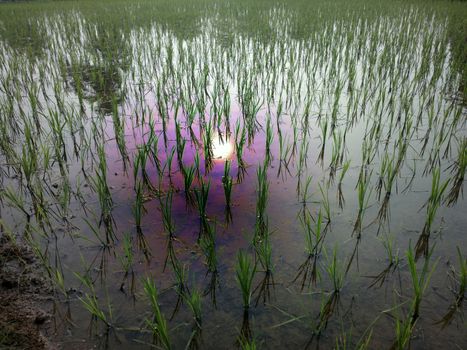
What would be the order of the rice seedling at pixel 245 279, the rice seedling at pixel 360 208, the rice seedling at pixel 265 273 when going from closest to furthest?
the rice seedling at pixel 245 279
the rice seedling at pixel 265 273
the rice seedling at pixel 360 208

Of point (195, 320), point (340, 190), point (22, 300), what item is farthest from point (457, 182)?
point (22, 300)

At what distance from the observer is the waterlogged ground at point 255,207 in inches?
51.9

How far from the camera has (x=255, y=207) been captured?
200 centimetres

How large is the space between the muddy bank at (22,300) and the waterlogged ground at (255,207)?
0.06 meters

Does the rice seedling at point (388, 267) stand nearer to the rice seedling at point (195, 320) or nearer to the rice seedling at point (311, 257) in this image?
the rice seedling at point (311, 257)

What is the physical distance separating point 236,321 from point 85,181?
153 cm

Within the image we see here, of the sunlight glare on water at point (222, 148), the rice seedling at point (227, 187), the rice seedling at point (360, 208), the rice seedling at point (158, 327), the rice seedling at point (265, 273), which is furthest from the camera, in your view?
the sunlight glare on water at point (222, 148)

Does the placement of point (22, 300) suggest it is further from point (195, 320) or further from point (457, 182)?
point (457, 182)

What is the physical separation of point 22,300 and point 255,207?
1236 millimetres

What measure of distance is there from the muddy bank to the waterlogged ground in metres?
0.06

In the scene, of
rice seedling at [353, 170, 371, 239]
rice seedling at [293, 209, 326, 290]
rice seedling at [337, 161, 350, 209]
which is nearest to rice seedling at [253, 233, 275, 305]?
rice seedling at [293, 209, 326, 290]

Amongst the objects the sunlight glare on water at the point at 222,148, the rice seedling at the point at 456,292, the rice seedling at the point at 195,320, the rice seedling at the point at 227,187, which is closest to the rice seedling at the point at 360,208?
the rice seedling at the point at 456,292

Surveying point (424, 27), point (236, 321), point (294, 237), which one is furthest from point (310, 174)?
point (424, 27)

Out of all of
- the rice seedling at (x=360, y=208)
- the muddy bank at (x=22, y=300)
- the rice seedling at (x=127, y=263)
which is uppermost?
the rice seedling at (x=360, y=208)
